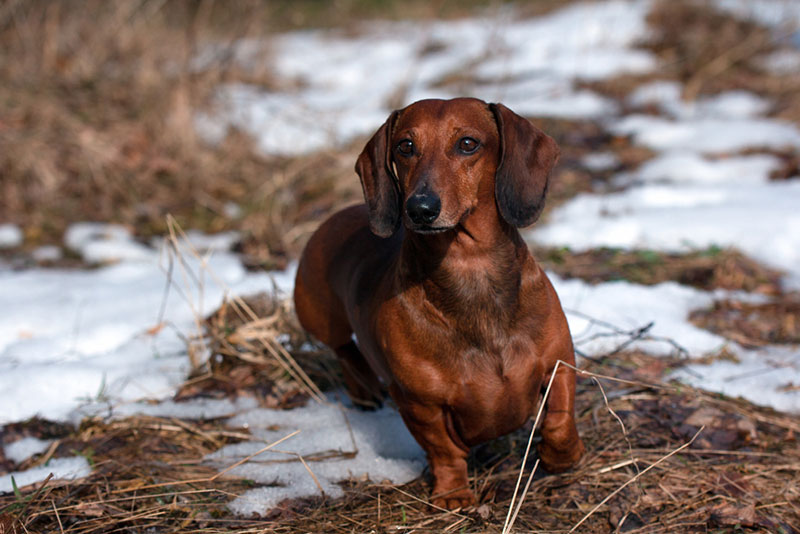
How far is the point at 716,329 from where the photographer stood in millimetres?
3531

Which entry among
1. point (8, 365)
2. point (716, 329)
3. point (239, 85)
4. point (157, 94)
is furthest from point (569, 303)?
point (239, 85)

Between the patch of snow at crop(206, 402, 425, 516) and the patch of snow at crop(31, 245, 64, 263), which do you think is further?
the patch of snow at crop(31, 245, 64, 263)

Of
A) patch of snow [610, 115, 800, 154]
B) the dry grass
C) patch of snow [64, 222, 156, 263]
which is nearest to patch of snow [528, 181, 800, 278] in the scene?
patch of snow [610, 115, 800, 154]

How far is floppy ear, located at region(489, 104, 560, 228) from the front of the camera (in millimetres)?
2234

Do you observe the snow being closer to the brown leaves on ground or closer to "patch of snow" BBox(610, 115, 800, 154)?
"patch of snow" BBox(610, 115, 800, 154)

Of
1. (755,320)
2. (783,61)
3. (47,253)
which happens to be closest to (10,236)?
(47,253)

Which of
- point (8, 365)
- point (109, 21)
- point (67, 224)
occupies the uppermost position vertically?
point (109, 21)

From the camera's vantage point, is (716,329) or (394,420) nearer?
(394,420)

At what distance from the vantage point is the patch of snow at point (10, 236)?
219 inches

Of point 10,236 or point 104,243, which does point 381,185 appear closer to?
point 104,243

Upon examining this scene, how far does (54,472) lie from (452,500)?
1399 mm

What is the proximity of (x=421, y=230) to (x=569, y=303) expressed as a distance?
175cm

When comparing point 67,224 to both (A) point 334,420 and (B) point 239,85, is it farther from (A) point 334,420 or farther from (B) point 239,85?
(A) point 334,420

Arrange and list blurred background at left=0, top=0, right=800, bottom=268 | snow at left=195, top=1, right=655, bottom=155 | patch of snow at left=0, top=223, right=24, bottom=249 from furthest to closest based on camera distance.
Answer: snow at left=195, top=1, right=655, bottom=155
blurred background at left=0, top=0, right=800, bottom=268
patch of snow at left=0, top=223, right=24, bottom=249
